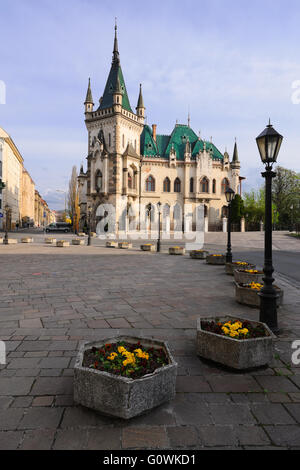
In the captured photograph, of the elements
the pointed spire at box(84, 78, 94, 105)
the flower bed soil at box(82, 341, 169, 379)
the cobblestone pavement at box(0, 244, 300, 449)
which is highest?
the pointed spire at box(84, 78, 94, 105)

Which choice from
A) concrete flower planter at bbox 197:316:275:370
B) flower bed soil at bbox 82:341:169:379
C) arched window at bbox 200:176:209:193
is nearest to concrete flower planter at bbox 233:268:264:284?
concrete flower planter at bbox 197:316:275:370

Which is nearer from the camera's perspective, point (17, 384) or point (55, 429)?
point (55, 429)

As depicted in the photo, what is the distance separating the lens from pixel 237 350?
3779 mm

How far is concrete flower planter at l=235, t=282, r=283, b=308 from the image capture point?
6.74 m

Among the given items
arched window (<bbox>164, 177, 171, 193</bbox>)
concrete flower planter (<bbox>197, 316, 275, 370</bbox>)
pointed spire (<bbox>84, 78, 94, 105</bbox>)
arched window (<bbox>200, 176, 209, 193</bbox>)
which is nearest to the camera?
concrete flower planter (<bbox>197, 316, 275, 370</bbox>)

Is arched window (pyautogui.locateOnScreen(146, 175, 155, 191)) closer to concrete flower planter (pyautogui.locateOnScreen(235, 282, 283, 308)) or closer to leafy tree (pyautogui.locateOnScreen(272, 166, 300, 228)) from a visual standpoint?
leafy tree (pyautogui.locateOnScreen(272, 166, 300, 228))

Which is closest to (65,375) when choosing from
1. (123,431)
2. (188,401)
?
(123,431)

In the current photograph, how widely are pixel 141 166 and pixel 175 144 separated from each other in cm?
852

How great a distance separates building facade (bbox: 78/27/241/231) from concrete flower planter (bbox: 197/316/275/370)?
37.8 meters

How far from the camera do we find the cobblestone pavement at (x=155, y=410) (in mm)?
2576

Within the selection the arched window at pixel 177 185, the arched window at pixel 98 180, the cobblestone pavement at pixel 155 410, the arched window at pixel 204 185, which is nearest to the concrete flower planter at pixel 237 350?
the cobblestone pavement at pixel 155 410

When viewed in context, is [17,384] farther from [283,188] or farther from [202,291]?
[283,188]
